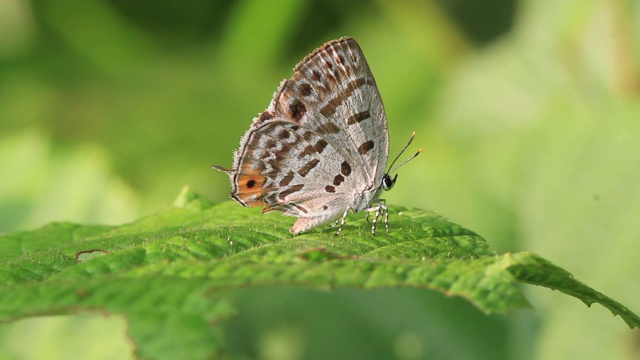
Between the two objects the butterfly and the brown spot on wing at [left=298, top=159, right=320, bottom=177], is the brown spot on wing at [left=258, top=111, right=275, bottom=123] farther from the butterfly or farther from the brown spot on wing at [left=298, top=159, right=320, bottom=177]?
the brown spot on wing at [left=298, top=159, right=320, bottom=177]

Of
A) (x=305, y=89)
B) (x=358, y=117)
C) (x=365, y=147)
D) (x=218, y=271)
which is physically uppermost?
(x=305, y=89)

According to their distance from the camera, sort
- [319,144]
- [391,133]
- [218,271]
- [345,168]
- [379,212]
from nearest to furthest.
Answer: [218,271]
[379,212]
[319,144]
[345,168]
[391,133]

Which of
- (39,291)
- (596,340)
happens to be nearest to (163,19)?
(596,340)

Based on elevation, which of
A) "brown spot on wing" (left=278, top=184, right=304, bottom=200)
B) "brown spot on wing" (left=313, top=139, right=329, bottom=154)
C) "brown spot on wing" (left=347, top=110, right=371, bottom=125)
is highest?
"brown spot on wing" (left=347, top=110, right=371, bottom=125)

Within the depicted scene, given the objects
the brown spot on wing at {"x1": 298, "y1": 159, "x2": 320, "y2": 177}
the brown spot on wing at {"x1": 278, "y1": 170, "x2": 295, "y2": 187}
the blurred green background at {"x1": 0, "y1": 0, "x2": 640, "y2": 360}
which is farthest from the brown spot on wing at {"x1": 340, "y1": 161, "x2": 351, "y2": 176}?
the blurred green background at {"x1": 0, "y1": 0, "x2": 640, "y2": 360}

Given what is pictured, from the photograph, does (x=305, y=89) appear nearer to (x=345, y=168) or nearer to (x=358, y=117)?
(x=358, y=117)

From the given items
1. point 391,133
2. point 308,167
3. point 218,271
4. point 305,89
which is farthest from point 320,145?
point 391,133
